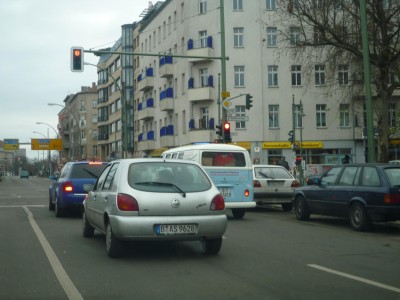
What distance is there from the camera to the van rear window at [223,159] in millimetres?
14836

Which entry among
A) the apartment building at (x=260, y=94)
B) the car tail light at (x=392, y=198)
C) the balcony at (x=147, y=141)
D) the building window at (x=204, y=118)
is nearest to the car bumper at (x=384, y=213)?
the car tail light at (x=392, y=198)

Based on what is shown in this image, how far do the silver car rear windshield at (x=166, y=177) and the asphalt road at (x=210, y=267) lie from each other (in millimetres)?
1111

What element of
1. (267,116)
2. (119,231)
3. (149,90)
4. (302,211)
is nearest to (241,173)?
(302,211)

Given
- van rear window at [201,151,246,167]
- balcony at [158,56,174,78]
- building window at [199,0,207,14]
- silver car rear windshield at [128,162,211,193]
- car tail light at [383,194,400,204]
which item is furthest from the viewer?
balcony at [158,56,174,78]

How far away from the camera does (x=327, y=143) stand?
1848 inches

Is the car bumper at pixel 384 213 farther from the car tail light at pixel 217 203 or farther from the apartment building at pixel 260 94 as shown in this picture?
the apartment building at pixel 260 94

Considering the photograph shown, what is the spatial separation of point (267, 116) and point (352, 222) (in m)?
34.4

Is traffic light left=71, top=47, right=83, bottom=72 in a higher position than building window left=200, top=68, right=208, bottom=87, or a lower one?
lower

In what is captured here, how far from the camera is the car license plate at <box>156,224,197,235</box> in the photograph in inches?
311

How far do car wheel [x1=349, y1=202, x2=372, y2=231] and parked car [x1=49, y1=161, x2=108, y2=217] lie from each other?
23.5 ft

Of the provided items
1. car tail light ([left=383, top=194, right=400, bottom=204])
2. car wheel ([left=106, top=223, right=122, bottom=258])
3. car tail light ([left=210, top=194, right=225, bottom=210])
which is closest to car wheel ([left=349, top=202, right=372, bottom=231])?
car tail light ([left=383, top=194, right=400, bottom=204])

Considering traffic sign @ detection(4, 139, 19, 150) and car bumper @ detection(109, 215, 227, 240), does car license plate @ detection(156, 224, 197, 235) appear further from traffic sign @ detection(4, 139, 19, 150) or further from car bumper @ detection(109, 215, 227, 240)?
traffic sign @ detection(4, 139, 19, 150)

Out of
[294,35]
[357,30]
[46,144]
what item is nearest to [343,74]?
[294,35]

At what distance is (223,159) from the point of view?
14945 millimetres
